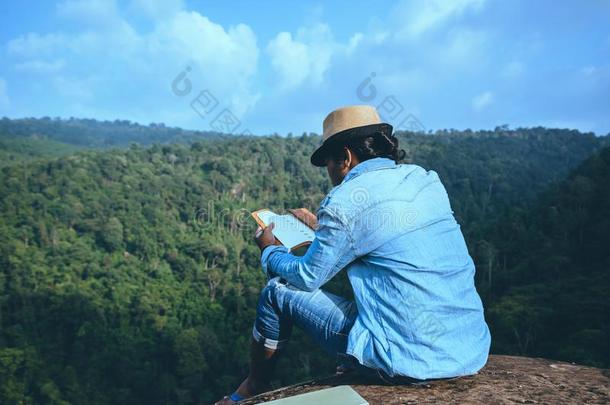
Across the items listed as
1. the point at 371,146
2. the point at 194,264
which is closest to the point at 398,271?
the point at 371,146

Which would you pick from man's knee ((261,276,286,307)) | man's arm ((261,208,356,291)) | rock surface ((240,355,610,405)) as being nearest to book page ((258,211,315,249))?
man's knee ((261,276,286,307))

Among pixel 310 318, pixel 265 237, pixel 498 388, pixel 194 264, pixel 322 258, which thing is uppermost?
pixel 194 264

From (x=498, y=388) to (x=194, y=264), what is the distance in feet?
135

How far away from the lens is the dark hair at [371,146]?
1998 mm

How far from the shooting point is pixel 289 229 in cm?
236

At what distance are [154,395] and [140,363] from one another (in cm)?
236

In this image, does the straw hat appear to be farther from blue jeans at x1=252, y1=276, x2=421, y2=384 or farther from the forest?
the forest

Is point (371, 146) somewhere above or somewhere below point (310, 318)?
above

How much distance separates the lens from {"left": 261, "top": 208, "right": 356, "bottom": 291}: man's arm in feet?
5.77

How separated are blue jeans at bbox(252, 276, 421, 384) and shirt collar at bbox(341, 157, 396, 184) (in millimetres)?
511

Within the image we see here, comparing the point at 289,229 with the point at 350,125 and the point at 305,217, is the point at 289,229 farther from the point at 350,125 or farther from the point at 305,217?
the point at 350,125

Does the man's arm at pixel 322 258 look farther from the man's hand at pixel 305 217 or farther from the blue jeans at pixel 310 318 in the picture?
the man's hand at pixel 305 217

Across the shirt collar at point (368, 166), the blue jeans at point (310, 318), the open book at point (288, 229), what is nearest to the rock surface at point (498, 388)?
the blue jeans at point (310, 318)

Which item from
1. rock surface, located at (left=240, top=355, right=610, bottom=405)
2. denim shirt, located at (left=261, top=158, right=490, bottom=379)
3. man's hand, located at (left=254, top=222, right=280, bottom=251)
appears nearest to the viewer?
denim shirt, located at (left=261, top=158, right=490, bottom=379)
